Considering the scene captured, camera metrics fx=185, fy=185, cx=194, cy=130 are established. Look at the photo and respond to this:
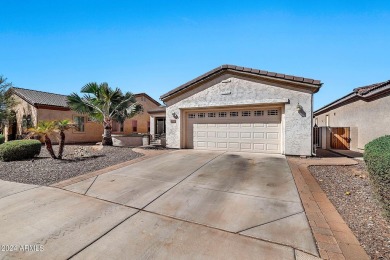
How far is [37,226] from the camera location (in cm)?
318

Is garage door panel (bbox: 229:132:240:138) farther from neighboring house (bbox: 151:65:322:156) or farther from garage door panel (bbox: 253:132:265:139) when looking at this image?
garage door panel (bbox: 253:132:265:139)

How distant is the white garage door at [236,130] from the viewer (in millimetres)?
10258

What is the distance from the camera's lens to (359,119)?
12.8 meters

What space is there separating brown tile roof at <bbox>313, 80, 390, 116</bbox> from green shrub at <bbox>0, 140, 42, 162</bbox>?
18.4m

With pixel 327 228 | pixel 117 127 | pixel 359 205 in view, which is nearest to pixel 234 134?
pixel 359 205

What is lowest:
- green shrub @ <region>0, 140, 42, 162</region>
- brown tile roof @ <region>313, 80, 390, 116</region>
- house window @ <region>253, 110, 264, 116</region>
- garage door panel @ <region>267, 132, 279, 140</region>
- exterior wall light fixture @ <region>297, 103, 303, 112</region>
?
green shrub @ <region>0, 140, 42, 162</region>

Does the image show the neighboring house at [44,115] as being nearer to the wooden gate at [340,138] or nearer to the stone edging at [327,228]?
the stone edging at [327,228]

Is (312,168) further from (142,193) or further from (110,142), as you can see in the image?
(110,142)

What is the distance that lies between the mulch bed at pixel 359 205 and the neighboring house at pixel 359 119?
19.2ft

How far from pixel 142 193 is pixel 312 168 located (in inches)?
254

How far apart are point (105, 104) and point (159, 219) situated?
11.7 meters

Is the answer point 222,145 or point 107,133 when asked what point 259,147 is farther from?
point 107,133

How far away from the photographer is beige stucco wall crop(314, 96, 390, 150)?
10.1 metres

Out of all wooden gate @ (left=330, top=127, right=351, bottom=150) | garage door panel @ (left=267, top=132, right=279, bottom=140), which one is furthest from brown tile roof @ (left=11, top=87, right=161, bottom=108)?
wooden gate @ (left=330, top=127, right=351, bottom=150)
